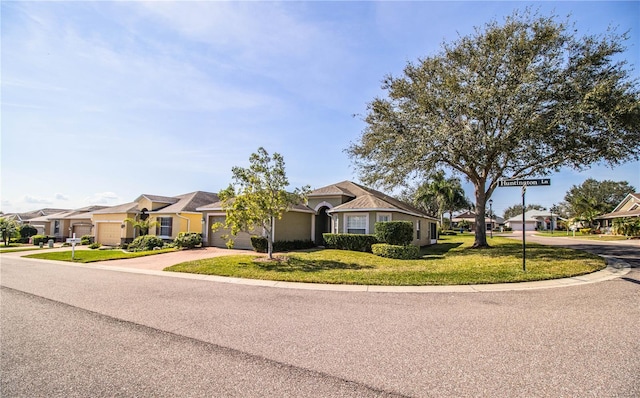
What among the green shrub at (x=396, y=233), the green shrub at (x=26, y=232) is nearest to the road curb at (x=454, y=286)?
the green shrub at (x=396, y=233)

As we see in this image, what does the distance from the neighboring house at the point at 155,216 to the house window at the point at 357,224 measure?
12374mm

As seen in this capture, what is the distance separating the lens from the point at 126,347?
4.74 metres

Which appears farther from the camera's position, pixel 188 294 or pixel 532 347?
pixel 188 294

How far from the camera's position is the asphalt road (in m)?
3.52

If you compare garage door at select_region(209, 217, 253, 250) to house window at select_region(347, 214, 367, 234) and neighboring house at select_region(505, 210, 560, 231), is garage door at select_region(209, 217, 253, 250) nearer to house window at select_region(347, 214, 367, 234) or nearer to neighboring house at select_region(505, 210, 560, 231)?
house window at select_region(347, 214, 367, 234)

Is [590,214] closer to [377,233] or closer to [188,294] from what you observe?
[377,233]

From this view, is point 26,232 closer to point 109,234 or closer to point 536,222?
point 109,234

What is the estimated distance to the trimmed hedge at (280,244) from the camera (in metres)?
19.5

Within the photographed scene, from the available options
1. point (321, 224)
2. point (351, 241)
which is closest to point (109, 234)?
point (321, 224)

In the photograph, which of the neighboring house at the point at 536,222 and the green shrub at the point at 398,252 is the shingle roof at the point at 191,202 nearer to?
the green shrub at the point at 398,252

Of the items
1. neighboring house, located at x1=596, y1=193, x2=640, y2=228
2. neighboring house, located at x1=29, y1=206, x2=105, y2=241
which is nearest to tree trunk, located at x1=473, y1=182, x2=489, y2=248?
neighboring house, located at x1=596, y1=193, x2=640, y2=228

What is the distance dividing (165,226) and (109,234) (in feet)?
27.5

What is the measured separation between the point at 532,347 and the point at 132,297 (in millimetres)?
8653

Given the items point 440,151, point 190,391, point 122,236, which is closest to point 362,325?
point 190,391
